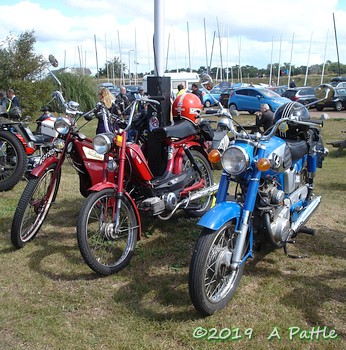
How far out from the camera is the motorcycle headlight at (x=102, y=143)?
3830 mm

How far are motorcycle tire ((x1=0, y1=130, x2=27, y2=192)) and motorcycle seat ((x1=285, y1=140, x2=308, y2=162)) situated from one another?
3.88 m

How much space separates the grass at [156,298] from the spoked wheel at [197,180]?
1.24 ft

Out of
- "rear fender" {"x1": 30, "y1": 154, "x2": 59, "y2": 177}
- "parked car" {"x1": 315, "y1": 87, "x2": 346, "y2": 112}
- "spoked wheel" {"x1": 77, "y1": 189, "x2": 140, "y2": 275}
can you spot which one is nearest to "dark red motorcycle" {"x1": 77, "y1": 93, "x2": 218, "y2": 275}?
"spoked wheel" {"x1": 77, "y1": 189, "x2": 140, "y2": 275}

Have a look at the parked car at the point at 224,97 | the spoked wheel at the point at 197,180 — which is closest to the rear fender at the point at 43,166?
the spoked wheel at the point at 197,180

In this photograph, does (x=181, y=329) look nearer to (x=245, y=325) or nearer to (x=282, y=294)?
(x=245, y=325)

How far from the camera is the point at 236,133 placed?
134 inches

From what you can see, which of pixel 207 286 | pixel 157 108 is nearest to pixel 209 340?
pixel 207 286

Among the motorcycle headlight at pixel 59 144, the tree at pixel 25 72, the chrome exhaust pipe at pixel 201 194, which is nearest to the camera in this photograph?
the motorcycle headlight at pixel 59 144

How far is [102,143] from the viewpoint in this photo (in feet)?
12.6

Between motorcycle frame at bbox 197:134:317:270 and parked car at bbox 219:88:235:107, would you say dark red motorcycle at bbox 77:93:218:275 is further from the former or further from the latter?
parked car at bbox 219:88:235:107

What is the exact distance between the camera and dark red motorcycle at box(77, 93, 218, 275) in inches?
147

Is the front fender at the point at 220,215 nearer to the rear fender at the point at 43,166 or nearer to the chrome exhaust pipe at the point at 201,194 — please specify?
the chrome exhaust pipe at the point at 201,194

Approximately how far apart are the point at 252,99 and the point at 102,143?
793 inches

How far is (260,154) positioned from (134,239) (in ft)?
4.41
